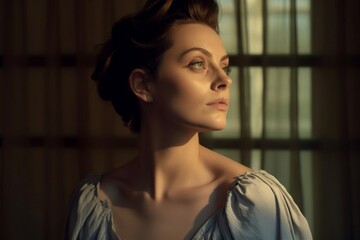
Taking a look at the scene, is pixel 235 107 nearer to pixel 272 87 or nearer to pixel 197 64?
pixel 272 87

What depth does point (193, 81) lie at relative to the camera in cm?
114

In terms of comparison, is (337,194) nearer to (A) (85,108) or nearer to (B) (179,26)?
(A) (85,108)

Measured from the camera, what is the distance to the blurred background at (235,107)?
2.14m

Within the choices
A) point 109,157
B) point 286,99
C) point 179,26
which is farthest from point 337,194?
point 179,26

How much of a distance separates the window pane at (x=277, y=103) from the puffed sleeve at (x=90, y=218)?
106 cm

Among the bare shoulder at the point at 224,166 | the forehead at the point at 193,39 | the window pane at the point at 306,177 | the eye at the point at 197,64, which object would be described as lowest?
the window pane at the point at 306,177

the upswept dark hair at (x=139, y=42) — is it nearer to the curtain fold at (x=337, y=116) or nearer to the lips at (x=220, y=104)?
the lips at (x=220, y=104)

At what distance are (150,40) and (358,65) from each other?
121cm

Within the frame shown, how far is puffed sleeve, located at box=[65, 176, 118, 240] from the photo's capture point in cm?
121

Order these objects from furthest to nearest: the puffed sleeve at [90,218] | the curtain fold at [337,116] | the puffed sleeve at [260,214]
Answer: the curtain fold at [337,116]
the puffed sleeve at [90,218]
the puffed sleeve at [260,214]

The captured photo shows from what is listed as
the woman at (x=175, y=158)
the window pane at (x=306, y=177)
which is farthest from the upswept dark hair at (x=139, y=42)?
the window pane at (x=306, y=177)

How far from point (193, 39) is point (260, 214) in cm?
40

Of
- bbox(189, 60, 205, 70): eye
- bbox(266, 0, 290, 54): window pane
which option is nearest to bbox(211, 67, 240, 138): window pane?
bbox(266, 0, 290, 54): window pane

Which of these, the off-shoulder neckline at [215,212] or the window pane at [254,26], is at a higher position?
the window pane at [254,26]
